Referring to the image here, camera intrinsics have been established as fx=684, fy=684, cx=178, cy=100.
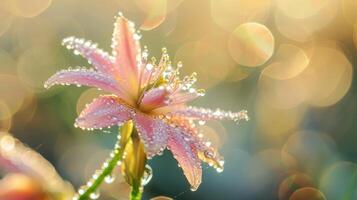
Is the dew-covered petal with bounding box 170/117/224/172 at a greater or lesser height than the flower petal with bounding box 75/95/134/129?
lesser

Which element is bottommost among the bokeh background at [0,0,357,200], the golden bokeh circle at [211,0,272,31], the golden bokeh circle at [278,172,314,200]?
the golden bokeh circle at [278,172,314,200]

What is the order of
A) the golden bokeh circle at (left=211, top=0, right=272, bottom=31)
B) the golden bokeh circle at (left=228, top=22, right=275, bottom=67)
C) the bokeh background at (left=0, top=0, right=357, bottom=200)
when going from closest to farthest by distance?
the bokeh background at (left=0, top=0, right=357, bottom=200) < the golden bokeh circle at (left=228, top=22, right=275, bottom=67) < the golden bokeh circle at (left=211, top=0, right=272, bottom=31)

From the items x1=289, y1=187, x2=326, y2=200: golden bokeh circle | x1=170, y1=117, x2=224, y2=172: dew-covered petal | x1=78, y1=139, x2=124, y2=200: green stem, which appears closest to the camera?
x1=78, y1=139, x2=124, y2=200: green stem

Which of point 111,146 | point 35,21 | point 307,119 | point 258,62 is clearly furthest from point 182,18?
point 111,146

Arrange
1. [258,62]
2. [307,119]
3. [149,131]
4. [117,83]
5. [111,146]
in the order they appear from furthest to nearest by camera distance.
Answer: [258,62]
[307,119]
[111,146]
[117,83]
[149,131]

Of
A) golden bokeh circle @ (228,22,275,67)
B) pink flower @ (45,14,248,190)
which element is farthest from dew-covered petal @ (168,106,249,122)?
golden bokeh circle @ (228,22,275,67)

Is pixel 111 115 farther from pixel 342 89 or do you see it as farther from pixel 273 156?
pixel 342 89

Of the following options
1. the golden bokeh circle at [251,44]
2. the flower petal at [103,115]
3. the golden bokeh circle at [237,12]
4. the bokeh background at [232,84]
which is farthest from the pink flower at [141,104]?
Result: the golden bokeh circle at [237,12]

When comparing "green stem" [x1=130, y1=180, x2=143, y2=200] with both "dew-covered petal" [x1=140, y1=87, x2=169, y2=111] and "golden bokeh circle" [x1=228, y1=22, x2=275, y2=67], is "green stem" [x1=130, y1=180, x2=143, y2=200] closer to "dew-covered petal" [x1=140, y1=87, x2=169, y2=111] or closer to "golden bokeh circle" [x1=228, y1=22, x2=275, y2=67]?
"dew-covered petal" [x1=140, y1=87, x2=169, y2=111]
